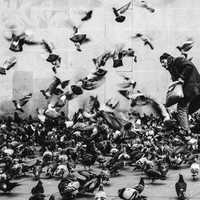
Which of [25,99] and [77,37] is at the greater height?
[77,37]

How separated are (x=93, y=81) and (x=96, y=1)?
173 centimetres

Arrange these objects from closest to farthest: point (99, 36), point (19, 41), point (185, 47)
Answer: point (185, 47) < point (99, 36) < point (19, 41)

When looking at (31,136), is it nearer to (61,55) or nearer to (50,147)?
(50,147)

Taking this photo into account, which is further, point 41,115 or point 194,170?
point 41,115

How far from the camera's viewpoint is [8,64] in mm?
13289

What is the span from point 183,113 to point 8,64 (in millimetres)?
3920

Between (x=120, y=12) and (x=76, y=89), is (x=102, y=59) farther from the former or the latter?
(x=120, y=12)

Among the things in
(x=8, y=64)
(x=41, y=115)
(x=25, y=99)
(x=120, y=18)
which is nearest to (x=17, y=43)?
(x=8, y=64)

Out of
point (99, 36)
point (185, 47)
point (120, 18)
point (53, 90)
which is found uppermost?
point (120, 18)

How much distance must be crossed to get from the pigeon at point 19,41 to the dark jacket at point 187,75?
9.95ft

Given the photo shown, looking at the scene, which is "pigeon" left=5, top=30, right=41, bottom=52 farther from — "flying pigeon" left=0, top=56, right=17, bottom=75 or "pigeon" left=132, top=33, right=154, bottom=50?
"pigeon" left=132, top=33, right=154, bottom=50

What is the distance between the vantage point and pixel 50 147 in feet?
29.5

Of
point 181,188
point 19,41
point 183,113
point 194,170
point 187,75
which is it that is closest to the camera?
point 181,188

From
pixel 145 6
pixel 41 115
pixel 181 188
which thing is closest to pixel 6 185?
pixel 181 188
